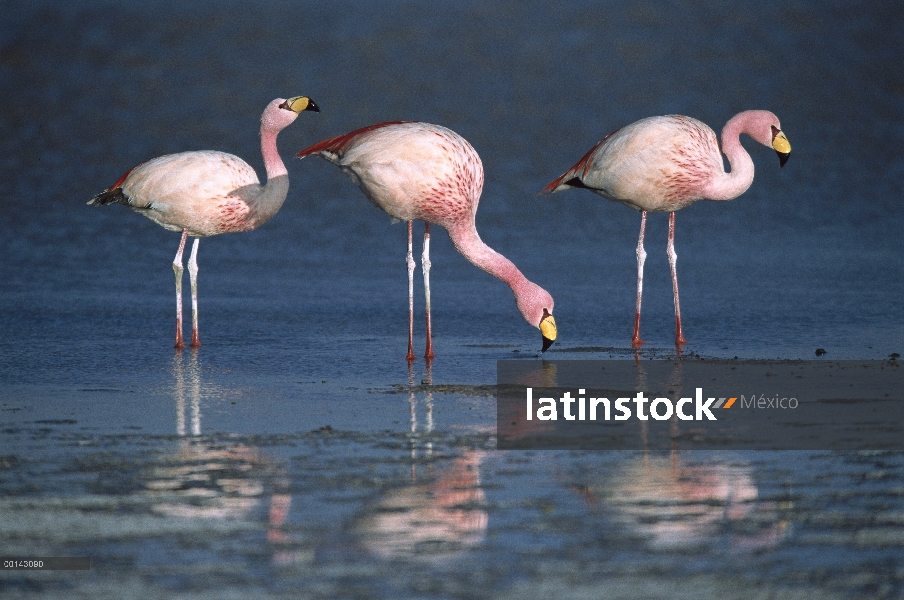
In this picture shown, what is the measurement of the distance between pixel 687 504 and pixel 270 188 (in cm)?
630

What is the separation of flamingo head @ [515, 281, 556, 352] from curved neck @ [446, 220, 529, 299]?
11 centimetres

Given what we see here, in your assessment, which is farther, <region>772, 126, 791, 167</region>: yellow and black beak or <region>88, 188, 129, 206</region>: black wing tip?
<region>772, 126, 791, 167</region>: yellow and black beak

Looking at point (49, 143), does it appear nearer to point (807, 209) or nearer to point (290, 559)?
point (807, 209)

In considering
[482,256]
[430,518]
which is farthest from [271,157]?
[430,518]

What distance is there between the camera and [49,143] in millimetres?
18891

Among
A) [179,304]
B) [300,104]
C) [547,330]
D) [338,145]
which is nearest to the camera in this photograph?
[547,330]

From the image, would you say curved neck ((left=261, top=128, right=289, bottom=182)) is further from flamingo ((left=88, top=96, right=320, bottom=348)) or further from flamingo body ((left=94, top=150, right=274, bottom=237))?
flamingo body ((left=94, top=150, right=274, bottom=237))

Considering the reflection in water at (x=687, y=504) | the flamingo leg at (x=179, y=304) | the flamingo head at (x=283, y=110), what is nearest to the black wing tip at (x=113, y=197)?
the flamingo leg at (x=179, y=304)

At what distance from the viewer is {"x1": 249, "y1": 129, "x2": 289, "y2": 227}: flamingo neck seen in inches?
426

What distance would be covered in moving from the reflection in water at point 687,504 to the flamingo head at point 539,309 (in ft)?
9.70

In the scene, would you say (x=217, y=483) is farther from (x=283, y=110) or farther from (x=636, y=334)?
(x=283, y=110)

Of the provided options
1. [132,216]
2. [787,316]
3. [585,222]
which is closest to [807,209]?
[585,222]

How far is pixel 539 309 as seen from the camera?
29.9 feet

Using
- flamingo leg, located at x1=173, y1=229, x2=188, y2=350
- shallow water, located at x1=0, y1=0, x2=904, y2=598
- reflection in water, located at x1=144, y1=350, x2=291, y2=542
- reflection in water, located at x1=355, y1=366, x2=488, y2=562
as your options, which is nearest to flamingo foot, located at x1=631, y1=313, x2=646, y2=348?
shallow water, located at x1=0, y1=0, x2=904, y2=598
